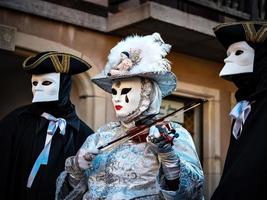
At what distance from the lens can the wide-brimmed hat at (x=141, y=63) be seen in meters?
3.41

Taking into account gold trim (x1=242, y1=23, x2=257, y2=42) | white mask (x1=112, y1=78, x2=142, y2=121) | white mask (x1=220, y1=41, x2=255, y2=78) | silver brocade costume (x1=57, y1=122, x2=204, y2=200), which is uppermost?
gold trim (x1=242, y1=23, x2=257, y2=42)

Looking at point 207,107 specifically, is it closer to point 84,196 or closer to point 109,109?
point 109,109

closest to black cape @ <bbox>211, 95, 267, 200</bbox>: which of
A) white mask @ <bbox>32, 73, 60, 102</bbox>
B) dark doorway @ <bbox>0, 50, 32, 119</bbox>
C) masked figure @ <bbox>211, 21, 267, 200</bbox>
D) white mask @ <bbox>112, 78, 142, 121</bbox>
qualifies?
masked figure @ <bbox>211, 21, 267, 200</bbox>

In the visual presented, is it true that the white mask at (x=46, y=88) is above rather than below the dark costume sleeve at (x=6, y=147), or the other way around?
above

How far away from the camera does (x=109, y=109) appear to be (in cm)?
684

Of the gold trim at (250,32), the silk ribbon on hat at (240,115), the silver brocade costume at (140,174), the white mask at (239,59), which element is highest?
the gold trim at (250,32)

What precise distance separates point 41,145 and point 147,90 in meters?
1.05

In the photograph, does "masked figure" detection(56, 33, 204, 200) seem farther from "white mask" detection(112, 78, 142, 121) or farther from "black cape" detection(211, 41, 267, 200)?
"black cape" detection(211, 41, 267, 200)

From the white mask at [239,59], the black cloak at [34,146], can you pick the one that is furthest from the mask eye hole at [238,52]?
the black cloak at [34,146]

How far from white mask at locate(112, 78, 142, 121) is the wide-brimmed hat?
0.15 ft

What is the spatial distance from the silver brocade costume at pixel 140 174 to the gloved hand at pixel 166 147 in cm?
6

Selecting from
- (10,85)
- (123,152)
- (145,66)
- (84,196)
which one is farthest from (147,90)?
(10,85)

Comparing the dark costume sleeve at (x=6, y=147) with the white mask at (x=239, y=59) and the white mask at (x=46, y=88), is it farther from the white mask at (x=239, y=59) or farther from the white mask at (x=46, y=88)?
the white mask at (x=239, y=59)

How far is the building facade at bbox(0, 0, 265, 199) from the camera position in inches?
248
